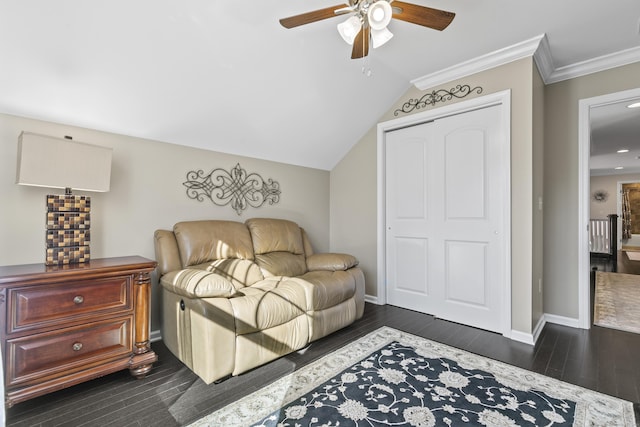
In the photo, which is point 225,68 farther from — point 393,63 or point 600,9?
point 600,9

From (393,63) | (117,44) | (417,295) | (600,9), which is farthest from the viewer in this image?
(417,295)

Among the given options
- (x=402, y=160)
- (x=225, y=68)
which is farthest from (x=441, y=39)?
(x=225, y=68)

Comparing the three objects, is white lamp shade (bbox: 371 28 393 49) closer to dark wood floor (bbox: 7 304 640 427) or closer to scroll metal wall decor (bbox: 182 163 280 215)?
scroll metal wall decor (bbox: 182 163 280 215)

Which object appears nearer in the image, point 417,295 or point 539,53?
point 539,53

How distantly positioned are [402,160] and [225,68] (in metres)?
2.16

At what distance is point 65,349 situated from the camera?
175 centimetres

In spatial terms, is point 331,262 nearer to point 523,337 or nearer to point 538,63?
point 523,337

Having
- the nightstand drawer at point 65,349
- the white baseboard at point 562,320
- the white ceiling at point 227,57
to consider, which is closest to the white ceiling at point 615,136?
the white ceiling at point 227,57

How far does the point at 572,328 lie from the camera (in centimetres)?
295

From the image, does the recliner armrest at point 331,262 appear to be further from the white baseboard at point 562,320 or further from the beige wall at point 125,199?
the white baseboard at point 562,320

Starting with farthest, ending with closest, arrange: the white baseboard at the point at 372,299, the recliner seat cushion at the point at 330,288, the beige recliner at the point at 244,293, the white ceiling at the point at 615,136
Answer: the white baseboard at the point at 372,299 < the white ceiling at the point at 615,136 < the recliner seat cushion at the point at 330,288 < the beige recliner at the point at 244,293

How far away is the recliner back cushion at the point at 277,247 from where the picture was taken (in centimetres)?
300

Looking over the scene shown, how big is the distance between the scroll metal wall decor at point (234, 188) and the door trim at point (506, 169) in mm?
1305

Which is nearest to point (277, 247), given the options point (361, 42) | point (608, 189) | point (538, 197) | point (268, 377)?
point (268, 377)
